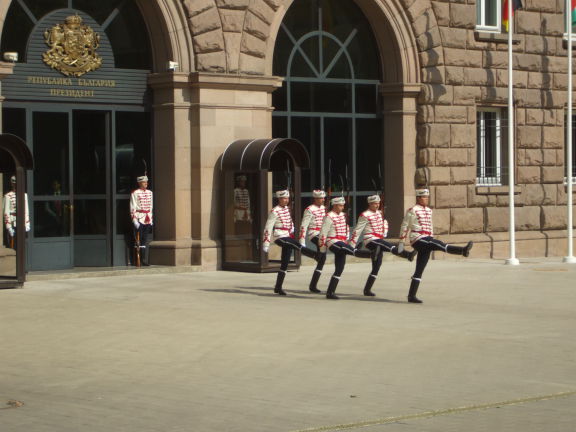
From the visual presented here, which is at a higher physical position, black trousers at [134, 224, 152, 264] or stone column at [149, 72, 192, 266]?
stone column at [149, 72, 192, 266]

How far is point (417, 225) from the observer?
18.9 m

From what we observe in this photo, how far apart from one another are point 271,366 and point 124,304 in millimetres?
6070

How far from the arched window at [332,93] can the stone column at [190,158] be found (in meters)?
1.77

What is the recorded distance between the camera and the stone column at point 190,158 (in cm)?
2389

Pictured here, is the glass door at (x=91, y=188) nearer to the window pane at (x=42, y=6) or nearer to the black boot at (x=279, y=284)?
the window pane at (x=42, y=6)

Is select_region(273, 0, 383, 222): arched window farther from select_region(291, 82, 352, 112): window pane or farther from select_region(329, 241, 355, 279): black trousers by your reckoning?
select_region(329, 241, 355, 279): black trousers

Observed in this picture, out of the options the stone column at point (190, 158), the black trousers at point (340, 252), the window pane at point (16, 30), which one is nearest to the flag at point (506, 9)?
the stone column at point (190, 158)

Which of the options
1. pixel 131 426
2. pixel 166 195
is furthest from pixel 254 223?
pixel 131 426

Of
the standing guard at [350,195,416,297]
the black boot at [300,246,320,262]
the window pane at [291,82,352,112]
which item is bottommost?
the black boot at [300,246,320,262]

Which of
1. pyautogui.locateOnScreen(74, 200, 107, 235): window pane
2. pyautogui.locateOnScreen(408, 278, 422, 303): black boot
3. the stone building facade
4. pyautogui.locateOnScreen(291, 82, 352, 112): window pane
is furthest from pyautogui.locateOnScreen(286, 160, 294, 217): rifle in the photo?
pyautogui.locateOnScreen(408, 278, 422, 303): black boot

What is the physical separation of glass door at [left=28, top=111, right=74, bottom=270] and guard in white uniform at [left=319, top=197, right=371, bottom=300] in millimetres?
5860

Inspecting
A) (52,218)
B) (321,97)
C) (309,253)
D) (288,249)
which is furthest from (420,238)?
(321,97)

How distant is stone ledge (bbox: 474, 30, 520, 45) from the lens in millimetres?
27828

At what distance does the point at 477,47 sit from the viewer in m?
27.8
